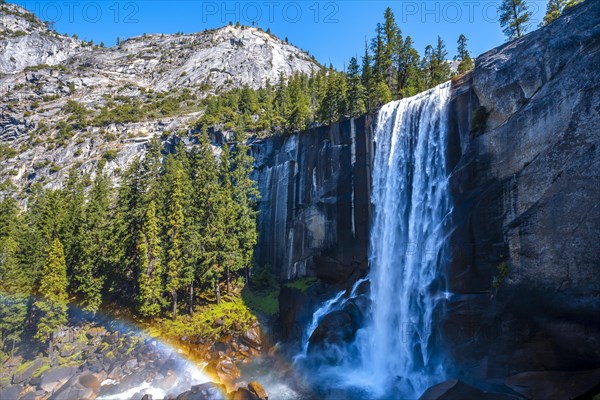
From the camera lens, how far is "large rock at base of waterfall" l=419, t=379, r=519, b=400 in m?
16.3

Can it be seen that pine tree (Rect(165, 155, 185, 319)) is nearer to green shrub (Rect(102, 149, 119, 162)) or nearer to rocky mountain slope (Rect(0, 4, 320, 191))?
rocky mountain slope (Rect(0, 4, 320, 191))

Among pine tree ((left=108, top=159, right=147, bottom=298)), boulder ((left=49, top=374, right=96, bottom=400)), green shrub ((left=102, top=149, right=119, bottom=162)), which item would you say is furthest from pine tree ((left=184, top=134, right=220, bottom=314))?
green shrub ((left=102, top=149, right=119, bottom=162))

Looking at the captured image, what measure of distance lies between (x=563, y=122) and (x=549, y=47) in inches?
232

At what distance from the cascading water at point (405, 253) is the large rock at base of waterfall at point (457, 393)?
384 cm

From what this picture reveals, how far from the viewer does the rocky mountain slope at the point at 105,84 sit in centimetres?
8544

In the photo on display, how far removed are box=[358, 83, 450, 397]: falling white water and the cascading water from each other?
0.23ft

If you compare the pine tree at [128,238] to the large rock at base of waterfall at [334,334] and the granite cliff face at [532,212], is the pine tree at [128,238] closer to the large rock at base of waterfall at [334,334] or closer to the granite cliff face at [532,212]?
the large rock at base of waterfall at [334,334]

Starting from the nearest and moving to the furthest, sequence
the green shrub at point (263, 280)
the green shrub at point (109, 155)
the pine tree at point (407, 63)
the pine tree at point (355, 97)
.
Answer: the green shrub at point (263, 280)
the pine tree at point (355, 97)
the pine tree at point (407, 63)
the green shrub at point (109, 155)

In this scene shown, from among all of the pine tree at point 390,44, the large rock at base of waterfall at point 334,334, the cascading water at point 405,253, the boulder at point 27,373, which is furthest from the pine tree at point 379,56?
the boulder at point 27,373

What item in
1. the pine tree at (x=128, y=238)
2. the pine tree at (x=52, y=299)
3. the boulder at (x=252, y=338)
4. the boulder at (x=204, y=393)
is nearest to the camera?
the boulder at (x=204, y=393)

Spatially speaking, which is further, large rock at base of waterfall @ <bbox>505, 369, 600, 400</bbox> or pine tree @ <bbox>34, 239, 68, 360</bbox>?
pine tree @ <bbox>34, 239, 68, 360</bbox>

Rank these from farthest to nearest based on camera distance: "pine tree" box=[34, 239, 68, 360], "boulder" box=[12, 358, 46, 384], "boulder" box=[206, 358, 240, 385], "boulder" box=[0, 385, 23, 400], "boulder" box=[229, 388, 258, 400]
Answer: "pine tree" box=[34, 239, 68, 360] → "boulder" box=[12, 358, 46, 384] → "boulder" box=[206, 358, 240, 385] → "boulder" box=[0, 385, 23, 400] → "boulder" box=[229, 388, 258, 400]

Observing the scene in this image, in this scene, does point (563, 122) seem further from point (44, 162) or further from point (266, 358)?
point (44, 162)

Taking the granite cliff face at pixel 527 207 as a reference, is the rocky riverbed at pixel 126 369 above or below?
below
